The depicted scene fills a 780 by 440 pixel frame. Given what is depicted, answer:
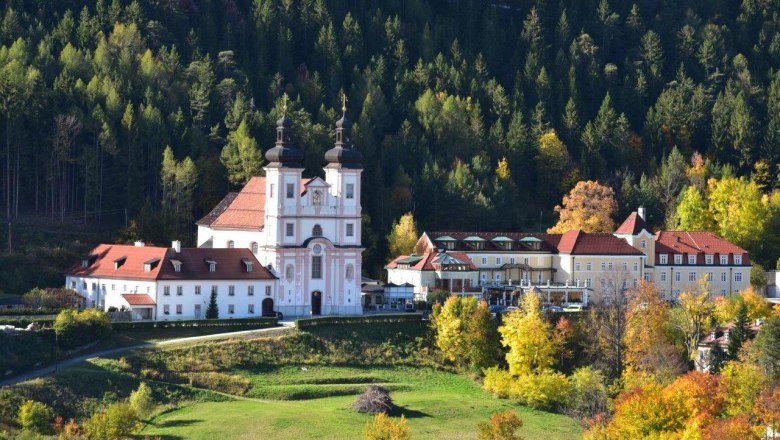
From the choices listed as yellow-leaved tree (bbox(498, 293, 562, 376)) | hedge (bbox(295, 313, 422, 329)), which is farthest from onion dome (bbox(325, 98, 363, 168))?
yellow-leaved tree (bbox(498, 293, 562, 376))

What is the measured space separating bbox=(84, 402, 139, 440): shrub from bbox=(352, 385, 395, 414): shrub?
11.2 metres

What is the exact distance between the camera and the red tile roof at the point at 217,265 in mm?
97375

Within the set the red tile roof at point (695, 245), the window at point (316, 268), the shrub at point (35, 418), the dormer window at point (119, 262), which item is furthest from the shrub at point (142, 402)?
the red tile roof at point (695, 245)

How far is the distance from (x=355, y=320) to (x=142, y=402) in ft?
62.4

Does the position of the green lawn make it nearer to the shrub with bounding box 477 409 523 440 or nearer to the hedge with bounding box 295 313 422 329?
the shrub with bounding box 477 409 523 440

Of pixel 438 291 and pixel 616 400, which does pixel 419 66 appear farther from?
pixel 616 400

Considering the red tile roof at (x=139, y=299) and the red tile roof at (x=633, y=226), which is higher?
the red tile roof at (x=633, y=226)

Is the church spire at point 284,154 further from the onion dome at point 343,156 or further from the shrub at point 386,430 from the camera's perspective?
the shrub at point 386,430

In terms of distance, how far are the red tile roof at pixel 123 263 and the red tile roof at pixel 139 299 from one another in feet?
3.24

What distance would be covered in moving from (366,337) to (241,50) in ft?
153

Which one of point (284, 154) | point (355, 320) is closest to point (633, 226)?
point (355, 320)

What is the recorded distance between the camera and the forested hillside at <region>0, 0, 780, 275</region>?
369 feet

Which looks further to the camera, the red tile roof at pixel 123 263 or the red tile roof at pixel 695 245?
the red tile roof at pixel 695 245

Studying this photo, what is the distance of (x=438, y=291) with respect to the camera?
105m
